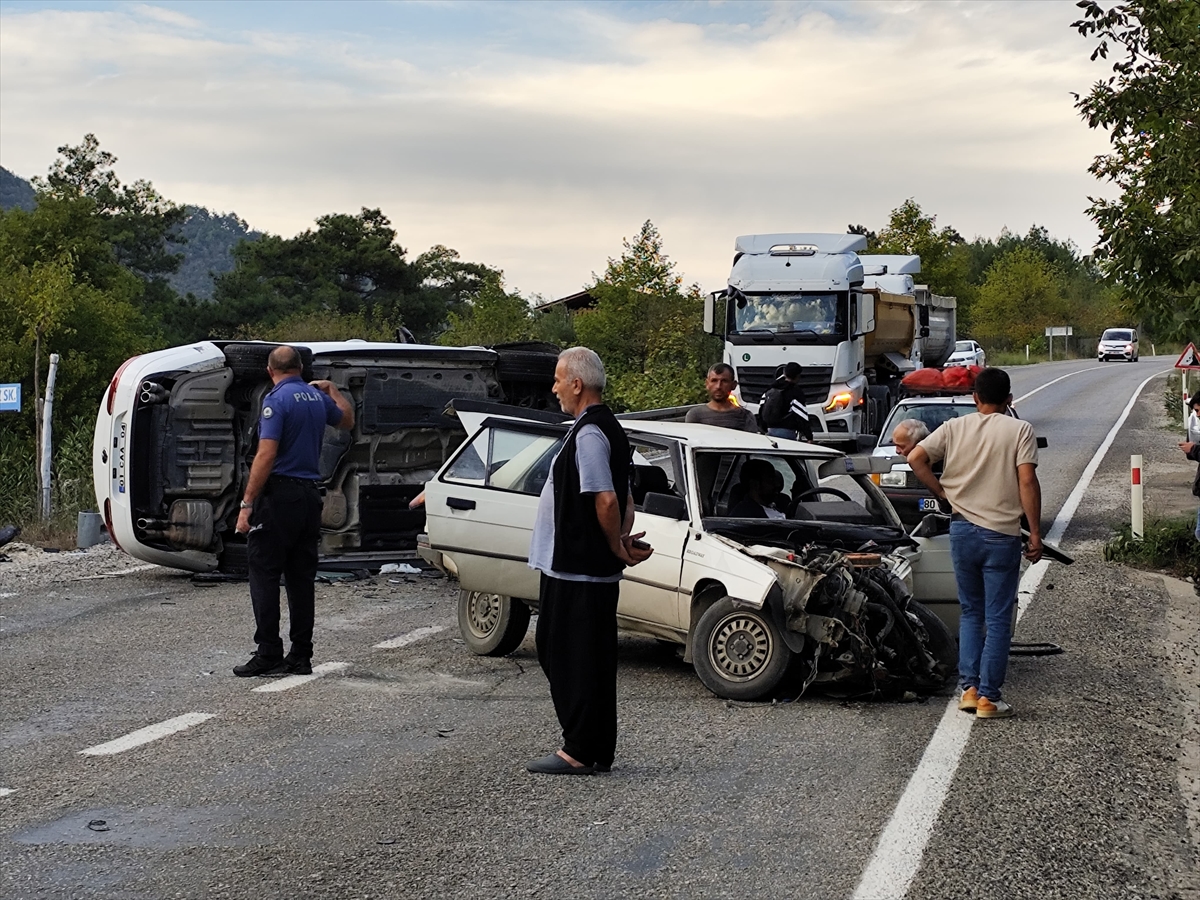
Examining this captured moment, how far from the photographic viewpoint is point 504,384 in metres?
14.7

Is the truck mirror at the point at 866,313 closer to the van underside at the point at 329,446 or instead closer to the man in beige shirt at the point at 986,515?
the van underside at the point at 329,446

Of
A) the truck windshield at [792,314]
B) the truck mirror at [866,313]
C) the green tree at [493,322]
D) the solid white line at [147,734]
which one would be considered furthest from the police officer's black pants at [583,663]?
the green tree at [493,322]

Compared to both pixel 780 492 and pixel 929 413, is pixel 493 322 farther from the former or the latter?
pixel 780 492

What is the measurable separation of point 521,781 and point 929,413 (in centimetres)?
1195

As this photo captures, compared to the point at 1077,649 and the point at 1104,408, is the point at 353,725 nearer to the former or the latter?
the point at 1077,649

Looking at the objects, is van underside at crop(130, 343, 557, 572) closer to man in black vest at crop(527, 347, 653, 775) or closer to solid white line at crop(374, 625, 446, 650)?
solid white line at crop(374, 625, 446, 650)

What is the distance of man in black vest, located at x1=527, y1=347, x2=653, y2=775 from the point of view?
255 inches

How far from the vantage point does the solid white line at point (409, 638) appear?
33.7 ft

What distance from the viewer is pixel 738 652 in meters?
8.29

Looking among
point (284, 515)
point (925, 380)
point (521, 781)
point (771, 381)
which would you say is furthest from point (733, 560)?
point (771, 381)

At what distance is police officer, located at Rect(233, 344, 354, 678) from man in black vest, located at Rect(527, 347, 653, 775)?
113 inches

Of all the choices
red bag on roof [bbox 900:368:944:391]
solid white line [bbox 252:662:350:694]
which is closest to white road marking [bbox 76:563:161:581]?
solid white line [bbox 252:662:350:694]

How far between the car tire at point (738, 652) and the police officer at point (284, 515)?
2513mm

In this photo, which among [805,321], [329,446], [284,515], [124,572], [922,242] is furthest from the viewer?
[922,242]
